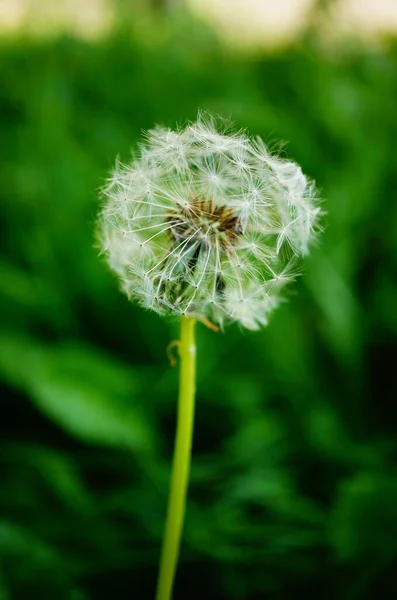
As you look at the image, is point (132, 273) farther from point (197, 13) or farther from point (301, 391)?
point (197, 13)

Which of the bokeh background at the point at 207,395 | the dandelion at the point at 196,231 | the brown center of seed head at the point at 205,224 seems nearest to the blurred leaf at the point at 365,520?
the bokeh background at the point at 207,395

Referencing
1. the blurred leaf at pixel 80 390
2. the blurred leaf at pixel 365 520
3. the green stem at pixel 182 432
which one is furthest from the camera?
the blurred leaf at pixel 80 390

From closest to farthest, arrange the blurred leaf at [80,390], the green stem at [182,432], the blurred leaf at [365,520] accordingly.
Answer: the green stem at [182,432]
the blurred leaf at [365,520]
the blurred leaf at [80,390]

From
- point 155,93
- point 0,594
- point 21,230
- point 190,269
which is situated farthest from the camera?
point 155,93

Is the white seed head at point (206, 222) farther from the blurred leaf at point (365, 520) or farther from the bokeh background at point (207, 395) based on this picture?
the blurred leaf at point (365, 520)

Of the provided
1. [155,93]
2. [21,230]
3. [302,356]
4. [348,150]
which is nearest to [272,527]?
[302,356]

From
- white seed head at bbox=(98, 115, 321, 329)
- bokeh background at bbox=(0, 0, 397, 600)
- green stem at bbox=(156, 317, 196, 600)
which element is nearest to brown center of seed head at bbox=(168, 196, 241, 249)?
white seed head at bbox=(98, 115, 321, 329)

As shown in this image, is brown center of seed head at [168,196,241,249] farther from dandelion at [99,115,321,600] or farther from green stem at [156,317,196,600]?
green stem at [156,317,196,600]

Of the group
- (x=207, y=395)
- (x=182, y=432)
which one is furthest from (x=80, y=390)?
(x=182, y=432)
